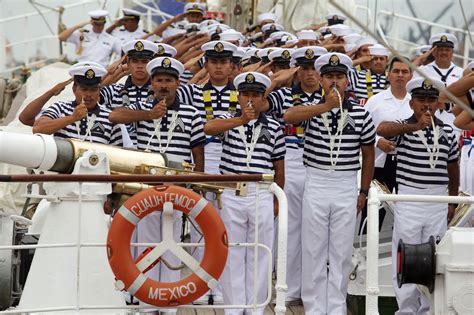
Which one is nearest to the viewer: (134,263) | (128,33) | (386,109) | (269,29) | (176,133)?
(134,263)

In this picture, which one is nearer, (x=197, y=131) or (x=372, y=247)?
(x=372, y=247)

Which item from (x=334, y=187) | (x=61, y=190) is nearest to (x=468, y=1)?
(x=334, y=187)

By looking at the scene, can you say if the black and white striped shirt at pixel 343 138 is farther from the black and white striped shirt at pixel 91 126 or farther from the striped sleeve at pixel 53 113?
the striped sleeve at pixel 53 113

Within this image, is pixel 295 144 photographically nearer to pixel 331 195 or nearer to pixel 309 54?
pixel 309 54

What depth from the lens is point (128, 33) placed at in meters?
17.1

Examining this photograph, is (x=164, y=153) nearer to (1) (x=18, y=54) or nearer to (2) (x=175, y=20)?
(2) (x=175, y=20)

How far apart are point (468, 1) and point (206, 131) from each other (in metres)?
4.61

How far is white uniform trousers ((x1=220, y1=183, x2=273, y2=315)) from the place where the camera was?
8820 mm

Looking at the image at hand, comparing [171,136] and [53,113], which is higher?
[53,113]

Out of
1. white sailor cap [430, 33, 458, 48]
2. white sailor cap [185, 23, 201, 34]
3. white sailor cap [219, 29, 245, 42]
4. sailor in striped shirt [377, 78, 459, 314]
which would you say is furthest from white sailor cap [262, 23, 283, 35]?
sailor in striped shirt [377, 78, 459, 314]

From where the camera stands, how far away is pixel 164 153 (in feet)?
28.5

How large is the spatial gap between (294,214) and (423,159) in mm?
1251

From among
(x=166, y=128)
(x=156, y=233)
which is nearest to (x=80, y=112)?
(x=166, y=128)

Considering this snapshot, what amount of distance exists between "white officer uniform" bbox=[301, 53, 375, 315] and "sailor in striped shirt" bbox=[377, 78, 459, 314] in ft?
0.89
